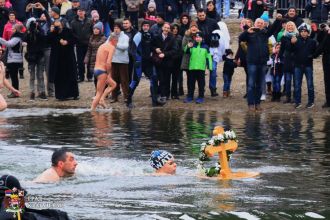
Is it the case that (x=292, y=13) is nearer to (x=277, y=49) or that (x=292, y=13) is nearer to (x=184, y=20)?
(x=277, y=49)

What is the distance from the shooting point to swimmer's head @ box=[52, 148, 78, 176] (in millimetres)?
17609

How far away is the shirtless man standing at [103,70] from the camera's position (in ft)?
95.3

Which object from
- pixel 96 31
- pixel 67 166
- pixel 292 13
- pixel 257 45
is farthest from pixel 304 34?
pixel 67 166

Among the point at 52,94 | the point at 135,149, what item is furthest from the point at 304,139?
the point at 52,94

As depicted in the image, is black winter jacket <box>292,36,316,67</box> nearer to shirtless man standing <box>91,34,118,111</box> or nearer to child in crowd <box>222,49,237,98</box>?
child in crowd <box>222,49,237,98</box>

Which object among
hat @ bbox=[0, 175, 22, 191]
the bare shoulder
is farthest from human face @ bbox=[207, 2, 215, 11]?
hat @ bbox=[0, 175, 22, 191]

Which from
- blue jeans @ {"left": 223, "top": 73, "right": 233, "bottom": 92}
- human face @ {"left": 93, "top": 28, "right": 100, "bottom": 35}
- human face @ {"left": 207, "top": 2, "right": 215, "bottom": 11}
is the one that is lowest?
blue jeans @ {"left": 223, "top": 73, "right": 233, "bottom": 92}

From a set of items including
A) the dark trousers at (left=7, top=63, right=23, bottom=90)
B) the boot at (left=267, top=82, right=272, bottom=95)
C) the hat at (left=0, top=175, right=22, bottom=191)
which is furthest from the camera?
the dark trousers at (left=7, top=63, right=23, bottom=90)

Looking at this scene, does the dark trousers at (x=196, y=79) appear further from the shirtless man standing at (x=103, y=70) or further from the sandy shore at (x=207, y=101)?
the shirtless man standing at (x=103, y=70)

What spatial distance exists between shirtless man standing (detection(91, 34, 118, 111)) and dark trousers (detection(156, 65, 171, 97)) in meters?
1.22

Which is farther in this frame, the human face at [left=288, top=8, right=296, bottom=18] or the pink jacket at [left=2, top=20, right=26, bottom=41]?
the pink jacket at [left=2, top=20, right=26, bottom=41]

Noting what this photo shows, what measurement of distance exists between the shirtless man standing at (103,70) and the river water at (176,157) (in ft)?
1.38

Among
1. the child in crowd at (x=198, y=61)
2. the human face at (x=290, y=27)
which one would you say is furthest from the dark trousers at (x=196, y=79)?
the human face at (x=290, y=27)

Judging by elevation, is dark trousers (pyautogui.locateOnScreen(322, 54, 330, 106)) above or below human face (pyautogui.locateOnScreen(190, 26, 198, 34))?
below
